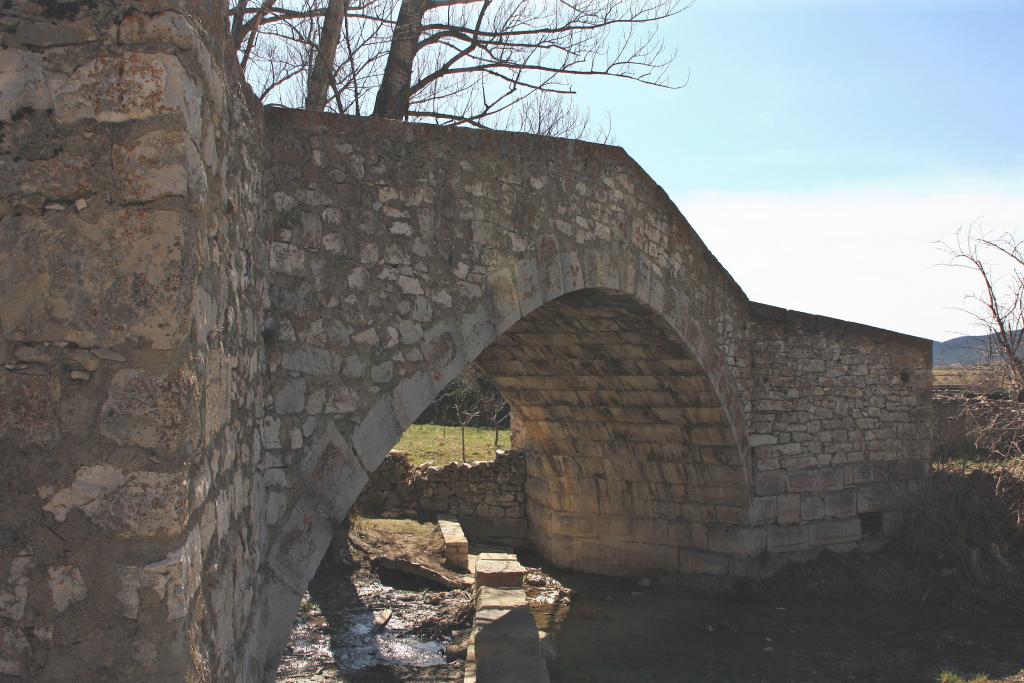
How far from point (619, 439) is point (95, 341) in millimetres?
8285

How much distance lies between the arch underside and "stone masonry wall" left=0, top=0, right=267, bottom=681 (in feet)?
19.0

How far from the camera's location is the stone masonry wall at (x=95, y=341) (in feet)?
8.12

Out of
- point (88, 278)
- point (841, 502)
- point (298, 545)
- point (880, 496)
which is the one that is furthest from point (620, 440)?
point (88, 278)

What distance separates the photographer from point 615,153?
7.34 metres

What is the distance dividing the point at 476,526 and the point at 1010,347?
697 centimetres

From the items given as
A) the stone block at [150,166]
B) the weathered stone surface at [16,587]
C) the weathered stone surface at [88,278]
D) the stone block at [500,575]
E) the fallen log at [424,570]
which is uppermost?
the stone block at [150,166]

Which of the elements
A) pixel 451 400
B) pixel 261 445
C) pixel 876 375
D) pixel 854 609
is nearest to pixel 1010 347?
pixel 876 375

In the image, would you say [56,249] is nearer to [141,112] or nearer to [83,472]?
[141,112]

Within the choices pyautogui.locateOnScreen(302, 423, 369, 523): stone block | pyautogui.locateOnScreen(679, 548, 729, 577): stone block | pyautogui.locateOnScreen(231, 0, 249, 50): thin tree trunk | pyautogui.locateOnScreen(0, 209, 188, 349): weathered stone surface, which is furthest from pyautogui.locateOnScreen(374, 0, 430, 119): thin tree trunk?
pyautogui.locateOnScreen(0, 209, 188, 349): weathered stone surface

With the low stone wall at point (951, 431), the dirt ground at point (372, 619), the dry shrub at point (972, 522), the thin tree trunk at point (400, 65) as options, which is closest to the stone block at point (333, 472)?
the dirt ground at point (372, 619)

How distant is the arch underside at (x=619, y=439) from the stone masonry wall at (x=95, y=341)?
5.79m

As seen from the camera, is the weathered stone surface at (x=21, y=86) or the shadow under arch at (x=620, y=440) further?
the shadow under arch at (x=620, y=440)

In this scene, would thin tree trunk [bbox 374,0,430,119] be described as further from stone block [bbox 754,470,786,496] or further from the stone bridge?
stone block [bbox 754,470,786,496]

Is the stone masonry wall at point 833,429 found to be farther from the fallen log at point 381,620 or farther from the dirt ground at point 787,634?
the fallen log at point 381,620
